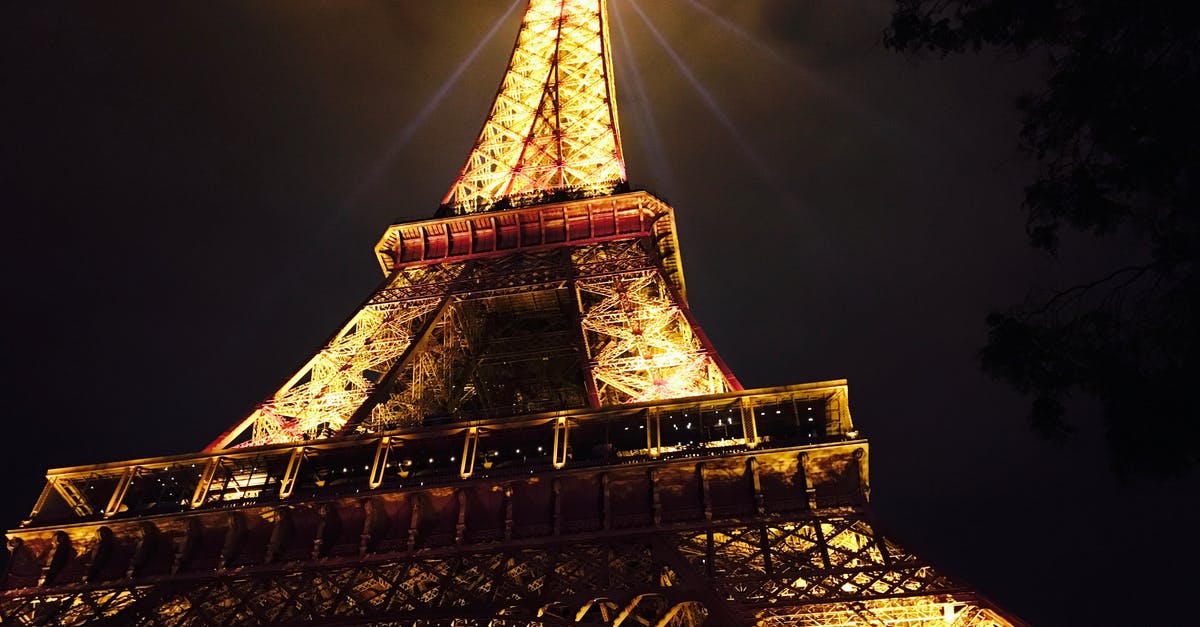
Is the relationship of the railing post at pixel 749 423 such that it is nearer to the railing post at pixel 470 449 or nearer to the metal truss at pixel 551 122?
the railing post at pixel 470 449

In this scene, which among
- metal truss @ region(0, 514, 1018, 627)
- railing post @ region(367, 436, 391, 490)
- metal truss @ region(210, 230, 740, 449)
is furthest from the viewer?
metal truss @ region(210, 230, 740, 449)

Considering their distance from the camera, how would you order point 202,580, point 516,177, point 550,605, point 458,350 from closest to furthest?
point 550,605 → point 202,580 → point 458,350 → point 516,177

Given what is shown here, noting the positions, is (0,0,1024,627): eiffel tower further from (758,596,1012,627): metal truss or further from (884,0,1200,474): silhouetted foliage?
(884,0,1200,474): silhouetted foliage

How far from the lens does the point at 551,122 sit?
34594mm

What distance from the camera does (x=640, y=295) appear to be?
987 inches

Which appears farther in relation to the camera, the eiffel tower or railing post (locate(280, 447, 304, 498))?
railing post (locate(280, 447, 304, 498))

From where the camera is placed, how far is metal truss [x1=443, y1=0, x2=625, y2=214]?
104ft

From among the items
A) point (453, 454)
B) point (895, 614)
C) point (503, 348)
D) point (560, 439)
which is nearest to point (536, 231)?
point (503, 348)

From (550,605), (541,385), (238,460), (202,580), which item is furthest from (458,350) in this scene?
(550,605)

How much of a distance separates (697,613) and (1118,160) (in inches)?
428

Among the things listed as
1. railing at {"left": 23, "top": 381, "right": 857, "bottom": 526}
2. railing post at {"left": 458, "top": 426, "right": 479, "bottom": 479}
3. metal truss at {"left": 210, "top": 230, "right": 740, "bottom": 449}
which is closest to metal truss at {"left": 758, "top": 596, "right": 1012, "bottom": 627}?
railing at {"left": 23, "top": 381, "right": 857, "bottom": 526}

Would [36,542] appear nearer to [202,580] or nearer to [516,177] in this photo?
[202,580]

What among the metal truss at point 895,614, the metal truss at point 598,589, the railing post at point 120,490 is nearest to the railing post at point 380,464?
the metal truss at point 598,589

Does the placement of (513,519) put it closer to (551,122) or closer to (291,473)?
(291,473)
